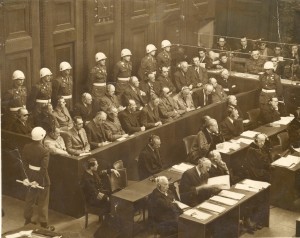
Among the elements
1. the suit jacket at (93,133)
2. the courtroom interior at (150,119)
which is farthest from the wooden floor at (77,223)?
the suit jacket at (93,133)

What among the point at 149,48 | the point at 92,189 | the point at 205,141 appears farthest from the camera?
the point at 149,48

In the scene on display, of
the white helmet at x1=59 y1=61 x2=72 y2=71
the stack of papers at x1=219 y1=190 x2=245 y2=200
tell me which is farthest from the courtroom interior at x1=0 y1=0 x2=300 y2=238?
the white helmet at x1=59 y1=61 x2=72 y2=71

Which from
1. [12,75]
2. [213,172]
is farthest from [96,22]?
[213,172]

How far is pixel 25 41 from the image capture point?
37.9 ft

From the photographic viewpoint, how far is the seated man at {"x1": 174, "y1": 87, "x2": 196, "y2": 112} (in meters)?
12.8

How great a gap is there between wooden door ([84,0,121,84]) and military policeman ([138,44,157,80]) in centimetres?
61

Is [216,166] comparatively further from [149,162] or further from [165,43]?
[165,43]

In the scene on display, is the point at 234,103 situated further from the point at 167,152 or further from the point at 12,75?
the point at 12,75

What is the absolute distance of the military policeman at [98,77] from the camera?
1286cm

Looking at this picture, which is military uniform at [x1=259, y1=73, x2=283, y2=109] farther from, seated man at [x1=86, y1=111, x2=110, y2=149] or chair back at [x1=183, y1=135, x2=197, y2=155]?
seated man at [x1=86, y1=111, x2=110, y2=149]

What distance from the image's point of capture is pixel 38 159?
30.2ft

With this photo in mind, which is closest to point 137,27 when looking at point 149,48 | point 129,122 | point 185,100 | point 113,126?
point 149,48

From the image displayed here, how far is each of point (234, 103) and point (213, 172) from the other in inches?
111

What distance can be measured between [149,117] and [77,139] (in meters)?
1.75
